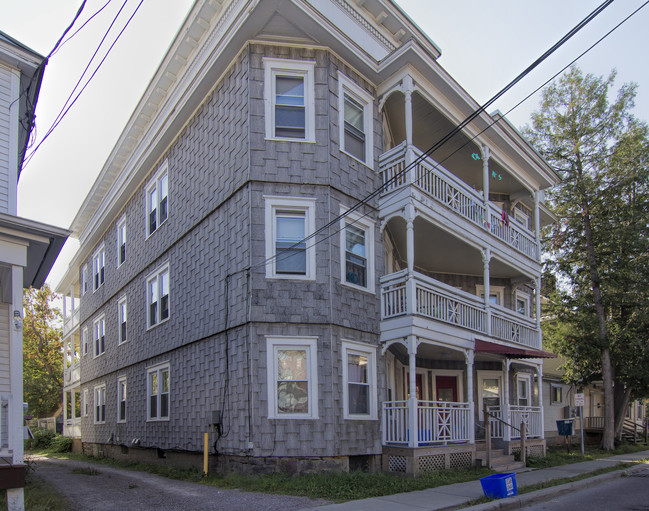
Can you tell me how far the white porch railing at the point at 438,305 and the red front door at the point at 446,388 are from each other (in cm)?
241

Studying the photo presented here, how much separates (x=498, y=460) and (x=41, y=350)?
3393cm

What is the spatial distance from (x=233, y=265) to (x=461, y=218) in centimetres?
642

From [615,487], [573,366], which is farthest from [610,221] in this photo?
[615,487]

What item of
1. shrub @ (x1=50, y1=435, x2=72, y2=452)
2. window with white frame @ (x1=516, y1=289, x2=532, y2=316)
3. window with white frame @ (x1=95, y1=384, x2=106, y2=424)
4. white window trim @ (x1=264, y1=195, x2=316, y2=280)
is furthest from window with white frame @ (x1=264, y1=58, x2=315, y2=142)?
shrub @ (x1=50, y1=435, x2=72, y2=452)

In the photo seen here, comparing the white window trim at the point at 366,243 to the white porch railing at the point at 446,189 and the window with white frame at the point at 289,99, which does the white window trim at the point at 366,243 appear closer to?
the white porch railing at the point at 446,189

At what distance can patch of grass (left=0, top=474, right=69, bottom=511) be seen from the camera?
29.3ft

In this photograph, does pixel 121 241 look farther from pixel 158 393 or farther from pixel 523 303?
pixel 523 303

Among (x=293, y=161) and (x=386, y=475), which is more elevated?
(x=293, y=161)

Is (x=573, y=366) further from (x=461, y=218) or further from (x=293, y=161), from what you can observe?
(x=293, y=161)

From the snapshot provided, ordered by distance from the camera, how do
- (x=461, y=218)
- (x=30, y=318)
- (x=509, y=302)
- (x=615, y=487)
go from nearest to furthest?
(x=615, y=487), (x=461, y=218), (x=509, y=302), (x=30, y=318)

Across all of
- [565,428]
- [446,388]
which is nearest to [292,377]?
[446,388]

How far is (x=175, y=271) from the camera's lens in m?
16.9

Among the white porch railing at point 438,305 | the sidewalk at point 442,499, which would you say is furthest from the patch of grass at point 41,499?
the white porch railing at point 438,305

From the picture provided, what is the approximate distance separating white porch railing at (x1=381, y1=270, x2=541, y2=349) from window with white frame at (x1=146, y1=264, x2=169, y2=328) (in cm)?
700
